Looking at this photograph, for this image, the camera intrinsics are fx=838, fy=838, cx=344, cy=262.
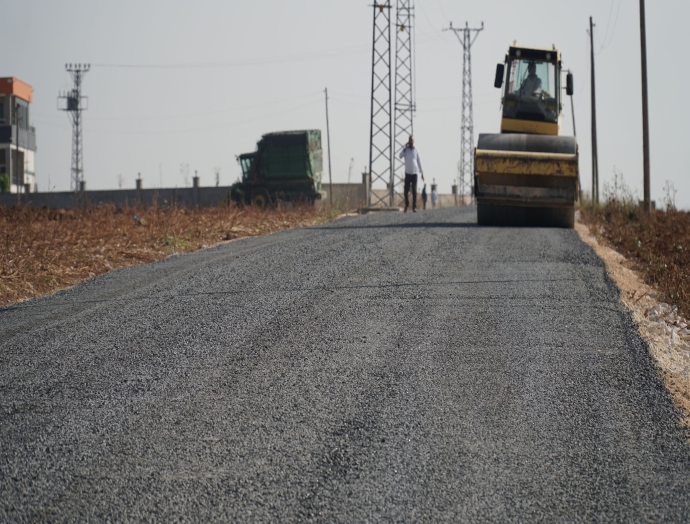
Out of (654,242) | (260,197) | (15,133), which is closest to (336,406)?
(654,242)

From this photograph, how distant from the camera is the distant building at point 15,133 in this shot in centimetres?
5203

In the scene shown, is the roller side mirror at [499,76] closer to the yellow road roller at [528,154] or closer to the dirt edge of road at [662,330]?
the yellow road roller at [528,154]

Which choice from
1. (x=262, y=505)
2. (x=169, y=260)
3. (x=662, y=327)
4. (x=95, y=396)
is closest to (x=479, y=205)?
(x=169, y=260)

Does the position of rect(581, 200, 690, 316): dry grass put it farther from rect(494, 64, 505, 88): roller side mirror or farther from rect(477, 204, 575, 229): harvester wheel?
rect(494, 64, 505, 88): roller side mirror

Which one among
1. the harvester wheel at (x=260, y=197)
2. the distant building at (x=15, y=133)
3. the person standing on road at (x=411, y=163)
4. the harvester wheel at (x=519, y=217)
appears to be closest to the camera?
the harvester wheel at (x=519, y=217)

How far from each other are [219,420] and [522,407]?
74.6 inches

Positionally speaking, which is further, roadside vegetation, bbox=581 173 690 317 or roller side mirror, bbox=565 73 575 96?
roller side mirror, bbox=565 73 575 96

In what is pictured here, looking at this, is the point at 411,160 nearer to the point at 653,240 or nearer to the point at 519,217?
the point at 519,217

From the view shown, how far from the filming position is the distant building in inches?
2048

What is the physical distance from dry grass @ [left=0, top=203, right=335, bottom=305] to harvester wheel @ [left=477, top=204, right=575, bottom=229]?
4579 mm

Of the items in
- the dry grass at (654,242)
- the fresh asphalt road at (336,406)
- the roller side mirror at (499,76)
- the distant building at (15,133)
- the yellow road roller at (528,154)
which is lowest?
the fresh asphalt road at (336,406)

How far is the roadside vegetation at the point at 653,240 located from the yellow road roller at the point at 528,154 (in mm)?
1245

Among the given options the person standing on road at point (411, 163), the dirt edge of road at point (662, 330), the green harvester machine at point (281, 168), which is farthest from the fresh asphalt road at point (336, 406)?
the green harvester machine at point (281, 168)

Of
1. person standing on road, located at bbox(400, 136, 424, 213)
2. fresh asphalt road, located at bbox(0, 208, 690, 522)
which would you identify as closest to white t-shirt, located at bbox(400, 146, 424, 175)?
person standing on road, located at bbox(400, 136, 424, 213)
